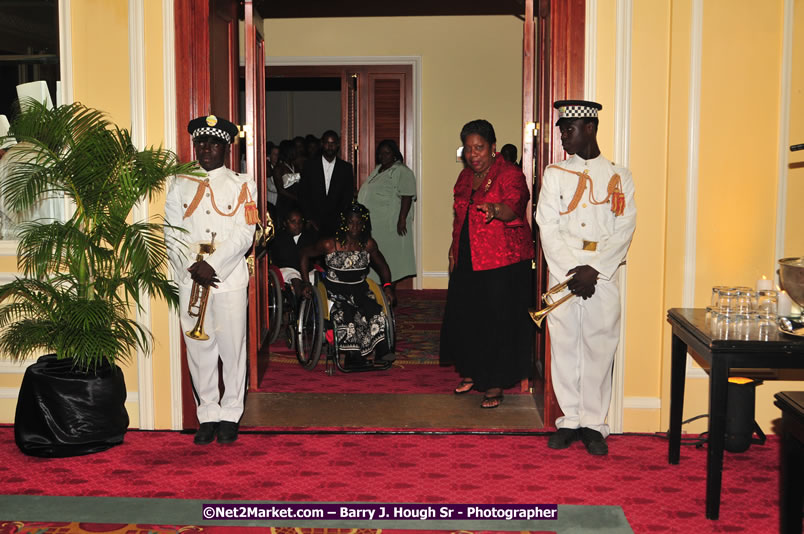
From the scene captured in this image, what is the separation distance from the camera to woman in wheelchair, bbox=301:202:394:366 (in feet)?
20.1

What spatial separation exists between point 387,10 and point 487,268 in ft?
18.5

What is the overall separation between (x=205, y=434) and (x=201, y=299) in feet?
2.41

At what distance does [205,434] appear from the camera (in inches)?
180

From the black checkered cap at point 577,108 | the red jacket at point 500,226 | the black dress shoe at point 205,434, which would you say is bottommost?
the black dress shoe at point 205,434

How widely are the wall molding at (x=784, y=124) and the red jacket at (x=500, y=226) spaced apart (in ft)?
4.47

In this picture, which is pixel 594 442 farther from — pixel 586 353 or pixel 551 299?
pixel 551 299

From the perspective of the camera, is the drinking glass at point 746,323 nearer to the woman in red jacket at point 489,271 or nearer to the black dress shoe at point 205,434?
the woman in red jacket at point 489,271

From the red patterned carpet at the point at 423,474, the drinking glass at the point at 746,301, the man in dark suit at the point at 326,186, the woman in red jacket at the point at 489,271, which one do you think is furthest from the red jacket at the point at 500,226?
the man in dark suit at the point at 326,186

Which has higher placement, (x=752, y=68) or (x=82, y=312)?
(x=752, y=68)

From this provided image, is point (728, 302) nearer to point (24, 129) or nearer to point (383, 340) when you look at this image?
point (383, 340)

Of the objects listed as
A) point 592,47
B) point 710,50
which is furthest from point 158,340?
point 710,50

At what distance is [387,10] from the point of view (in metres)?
9.85

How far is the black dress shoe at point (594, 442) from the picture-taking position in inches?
172

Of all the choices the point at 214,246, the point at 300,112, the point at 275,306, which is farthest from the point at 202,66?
the point at 300,112
